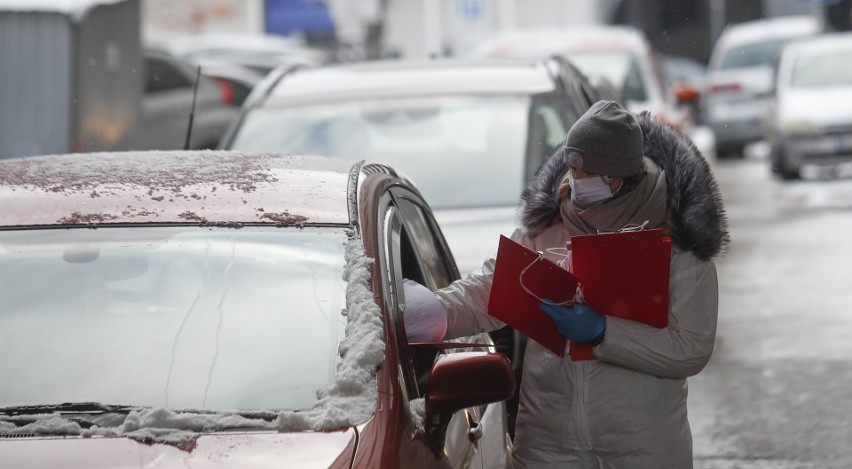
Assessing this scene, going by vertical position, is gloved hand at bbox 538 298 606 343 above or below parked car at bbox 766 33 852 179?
above

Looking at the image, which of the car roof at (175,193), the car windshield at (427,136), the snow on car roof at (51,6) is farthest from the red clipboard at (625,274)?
the snow on car roof at (51,6)

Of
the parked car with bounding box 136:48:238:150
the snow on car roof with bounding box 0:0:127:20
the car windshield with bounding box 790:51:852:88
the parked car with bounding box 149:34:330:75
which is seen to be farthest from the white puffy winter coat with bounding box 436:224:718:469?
the parked car with bounding box 149:34:330:75

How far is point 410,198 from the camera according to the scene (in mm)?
4805

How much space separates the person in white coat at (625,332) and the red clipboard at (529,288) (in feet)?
0.16

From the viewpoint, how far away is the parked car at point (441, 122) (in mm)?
7633

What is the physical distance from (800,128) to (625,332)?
1675 centimetres

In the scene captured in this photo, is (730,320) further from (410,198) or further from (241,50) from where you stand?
(241,50)

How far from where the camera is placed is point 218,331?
3715 millimetres

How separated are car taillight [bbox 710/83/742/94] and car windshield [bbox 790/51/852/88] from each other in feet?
10.6

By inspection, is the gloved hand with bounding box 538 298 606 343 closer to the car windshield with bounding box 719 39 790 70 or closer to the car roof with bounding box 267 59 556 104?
the car roof with bounding box 267 59 556 104

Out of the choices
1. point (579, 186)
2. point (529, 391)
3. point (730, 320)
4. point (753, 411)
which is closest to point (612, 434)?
point (529, 391)

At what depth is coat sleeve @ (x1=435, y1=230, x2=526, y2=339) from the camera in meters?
4.19

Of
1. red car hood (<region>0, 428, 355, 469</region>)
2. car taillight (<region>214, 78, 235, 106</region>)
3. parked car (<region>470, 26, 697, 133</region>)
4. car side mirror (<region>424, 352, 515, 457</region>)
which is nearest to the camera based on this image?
red car hood (<region>0, 428, 355, 469</region>)

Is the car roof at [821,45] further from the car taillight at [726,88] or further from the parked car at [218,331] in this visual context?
the parked car at [218,331]
